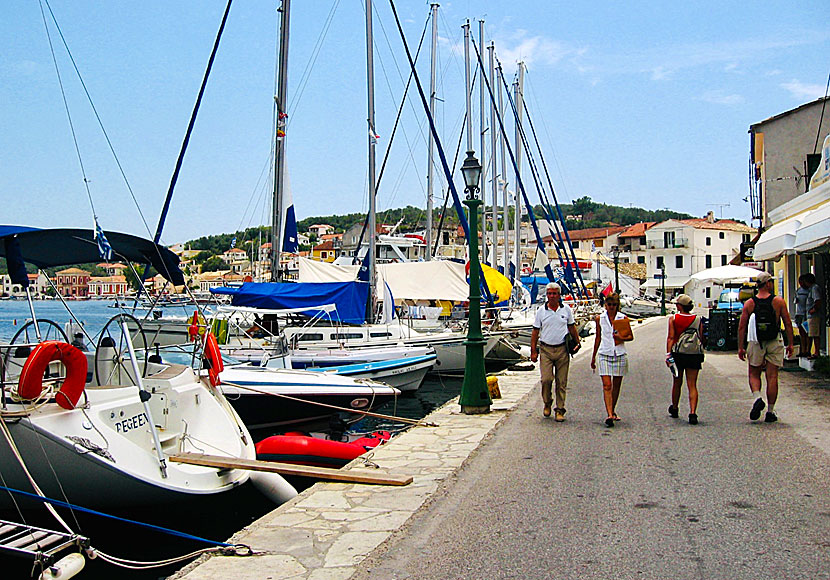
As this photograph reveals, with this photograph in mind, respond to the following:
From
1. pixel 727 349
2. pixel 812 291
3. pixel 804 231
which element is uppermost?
pixel 804 231

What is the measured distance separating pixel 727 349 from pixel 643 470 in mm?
18268

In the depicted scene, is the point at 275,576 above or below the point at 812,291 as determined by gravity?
below

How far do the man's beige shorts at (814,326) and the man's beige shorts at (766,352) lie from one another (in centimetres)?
671

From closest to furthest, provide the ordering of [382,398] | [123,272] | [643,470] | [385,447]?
1. [643,470]
2. [385,447]
3. [123,272]
4. [382,398]

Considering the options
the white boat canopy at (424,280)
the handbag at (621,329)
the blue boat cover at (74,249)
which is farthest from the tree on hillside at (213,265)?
the handbag at (621,329)

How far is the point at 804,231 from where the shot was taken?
42.6ft

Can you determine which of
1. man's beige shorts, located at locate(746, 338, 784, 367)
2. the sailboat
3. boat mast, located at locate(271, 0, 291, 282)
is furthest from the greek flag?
boat mast, located at locate(271, 0, 291, 282)

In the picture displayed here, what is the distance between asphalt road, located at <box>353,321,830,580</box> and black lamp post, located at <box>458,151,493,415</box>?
4.42ft

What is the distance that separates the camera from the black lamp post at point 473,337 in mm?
11445

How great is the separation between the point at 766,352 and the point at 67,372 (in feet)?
26.9

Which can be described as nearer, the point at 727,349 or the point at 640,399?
the point at 640,399

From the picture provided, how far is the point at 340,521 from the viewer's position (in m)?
6.26

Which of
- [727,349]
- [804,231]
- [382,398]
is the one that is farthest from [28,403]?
[727,349]

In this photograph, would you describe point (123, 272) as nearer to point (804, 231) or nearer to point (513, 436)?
point (513, 436)
